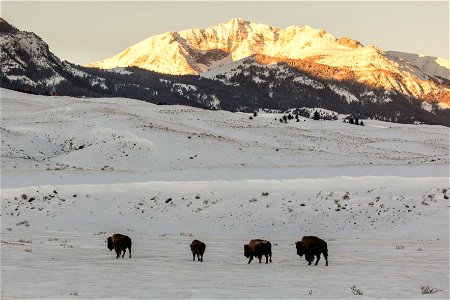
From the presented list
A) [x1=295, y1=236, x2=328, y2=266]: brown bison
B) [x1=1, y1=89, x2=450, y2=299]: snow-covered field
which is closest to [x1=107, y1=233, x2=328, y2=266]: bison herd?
[x1=295, y1=236, x2=328, y2=266]: brown bison

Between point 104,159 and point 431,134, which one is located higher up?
point 431,134

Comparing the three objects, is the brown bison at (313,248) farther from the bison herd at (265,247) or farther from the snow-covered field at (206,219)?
the snow-covered field at (206,219)

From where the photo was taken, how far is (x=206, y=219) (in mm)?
36406

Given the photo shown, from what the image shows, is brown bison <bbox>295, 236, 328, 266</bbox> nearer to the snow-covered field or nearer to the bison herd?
the bison herd

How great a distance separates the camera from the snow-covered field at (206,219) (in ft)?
44.9

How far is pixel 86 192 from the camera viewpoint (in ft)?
137

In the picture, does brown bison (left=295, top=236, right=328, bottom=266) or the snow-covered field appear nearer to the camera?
the snow-covered field

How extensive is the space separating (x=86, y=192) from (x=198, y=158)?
1180 inches

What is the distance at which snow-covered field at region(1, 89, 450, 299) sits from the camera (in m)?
13.7

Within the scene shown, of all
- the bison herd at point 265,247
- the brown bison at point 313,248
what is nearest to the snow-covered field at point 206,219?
the bison herd at point 265,247

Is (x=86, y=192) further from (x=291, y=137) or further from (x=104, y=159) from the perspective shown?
(x=291, y=137)

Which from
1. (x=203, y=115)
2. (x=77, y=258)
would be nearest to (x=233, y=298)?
(x=77, y=258)

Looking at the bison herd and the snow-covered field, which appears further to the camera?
the bison herd

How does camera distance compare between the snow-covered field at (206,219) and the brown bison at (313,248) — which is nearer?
the snow-covered field at (206,219)
